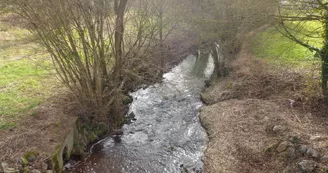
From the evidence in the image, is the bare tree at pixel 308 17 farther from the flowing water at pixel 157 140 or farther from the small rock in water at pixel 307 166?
the flowing water at pixel 157 140

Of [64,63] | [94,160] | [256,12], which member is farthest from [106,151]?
[256,12]

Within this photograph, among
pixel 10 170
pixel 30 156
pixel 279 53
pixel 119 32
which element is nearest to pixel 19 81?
pixel 119 32

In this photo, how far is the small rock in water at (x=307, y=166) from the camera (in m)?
7.61

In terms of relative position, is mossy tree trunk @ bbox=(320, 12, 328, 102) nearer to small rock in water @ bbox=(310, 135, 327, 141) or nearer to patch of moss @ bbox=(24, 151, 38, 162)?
small rock in water @ bbox=(310, 135, 327, 141)

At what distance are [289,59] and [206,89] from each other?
5.85 meters

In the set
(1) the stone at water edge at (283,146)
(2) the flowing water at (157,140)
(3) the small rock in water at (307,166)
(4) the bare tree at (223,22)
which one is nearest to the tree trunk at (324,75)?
(4) the bare tree at (223,22)

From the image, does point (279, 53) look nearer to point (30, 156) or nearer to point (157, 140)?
point (157, 140)

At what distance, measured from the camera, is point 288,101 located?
12820 mm

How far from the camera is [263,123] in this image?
1136 cm

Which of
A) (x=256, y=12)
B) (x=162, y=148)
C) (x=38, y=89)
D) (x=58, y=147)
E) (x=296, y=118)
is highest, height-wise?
(x=256, y=12)

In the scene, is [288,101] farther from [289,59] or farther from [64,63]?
[64,63]

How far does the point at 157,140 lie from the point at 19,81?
854 centimetres

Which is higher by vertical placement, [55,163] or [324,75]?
[324,75]

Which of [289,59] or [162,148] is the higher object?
[289,59]
